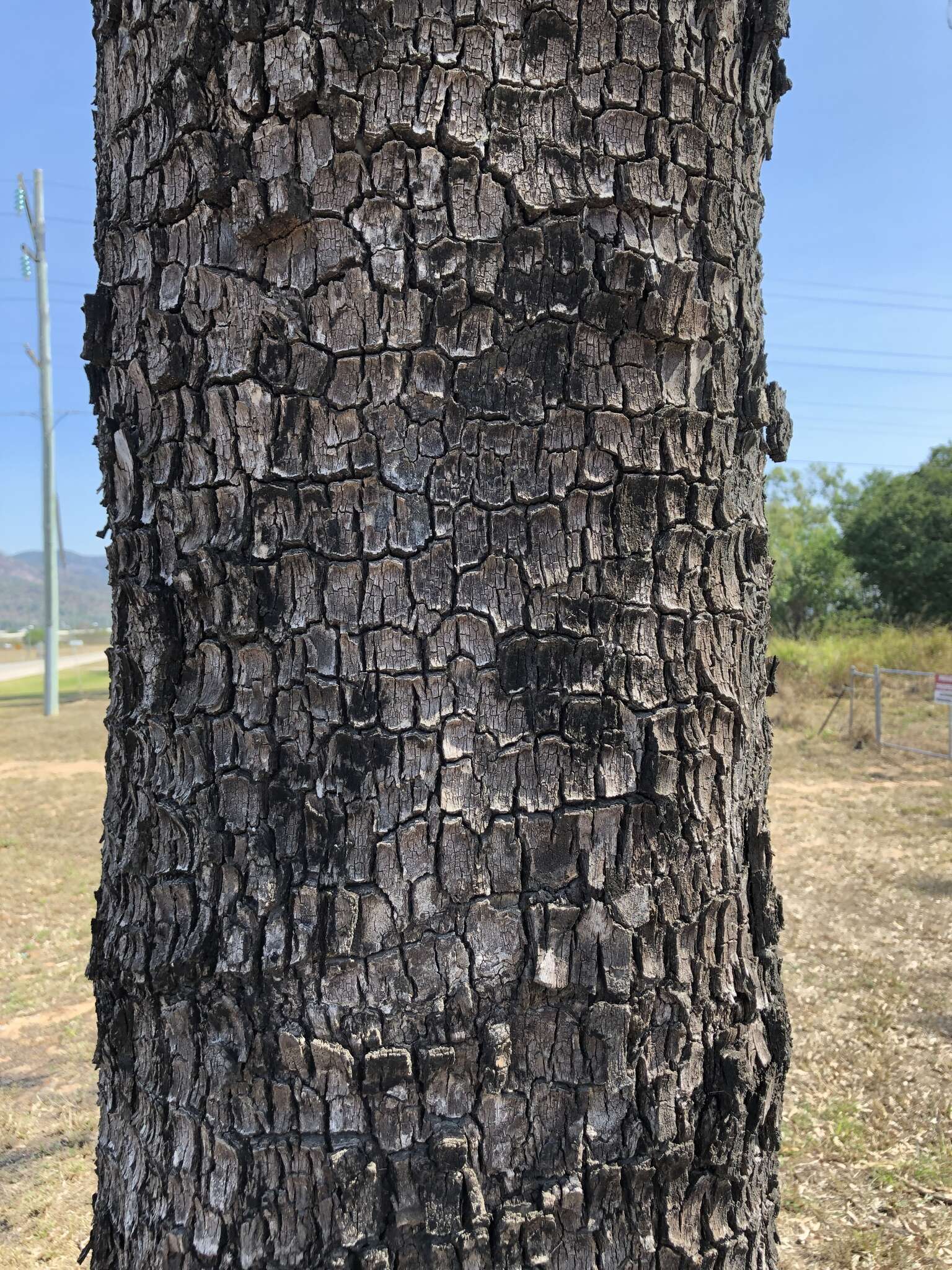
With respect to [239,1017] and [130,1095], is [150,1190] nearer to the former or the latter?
[130,1095]

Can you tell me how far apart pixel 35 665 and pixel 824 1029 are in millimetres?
51238

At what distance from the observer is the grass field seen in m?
2.83

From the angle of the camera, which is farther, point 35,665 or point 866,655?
point 35,665

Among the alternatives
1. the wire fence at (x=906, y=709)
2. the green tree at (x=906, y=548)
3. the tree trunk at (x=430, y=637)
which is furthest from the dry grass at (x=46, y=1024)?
the green tree at (x=906, y=548)

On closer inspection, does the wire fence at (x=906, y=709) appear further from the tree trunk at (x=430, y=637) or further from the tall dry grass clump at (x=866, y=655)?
the tree trunk at (x=430, y=637)

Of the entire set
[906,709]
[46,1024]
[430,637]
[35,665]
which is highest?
[430,637]

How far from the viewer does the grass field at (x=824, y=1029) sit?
2826 millimetres

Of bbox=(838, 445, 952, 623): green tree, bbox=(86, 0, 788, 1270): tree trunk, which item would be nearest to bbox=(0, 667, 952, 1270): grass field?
bbox=(86, 0, 788, 1270): tree trunk

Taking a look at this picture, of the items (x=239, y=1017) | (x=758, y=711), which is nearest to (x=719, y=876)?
(x=758, y=711)

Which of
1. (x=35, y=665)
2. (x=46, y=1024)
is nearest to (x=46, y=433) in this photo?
(x=46, y=1024)

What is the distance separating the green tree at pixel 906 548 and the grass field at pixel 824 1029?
14633 mm

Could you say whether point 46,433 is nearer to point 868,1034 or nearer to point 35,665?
point 868,1034

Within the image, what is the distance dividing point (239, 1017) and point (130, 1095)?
257mm

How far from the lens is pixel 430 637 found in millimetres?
1134
